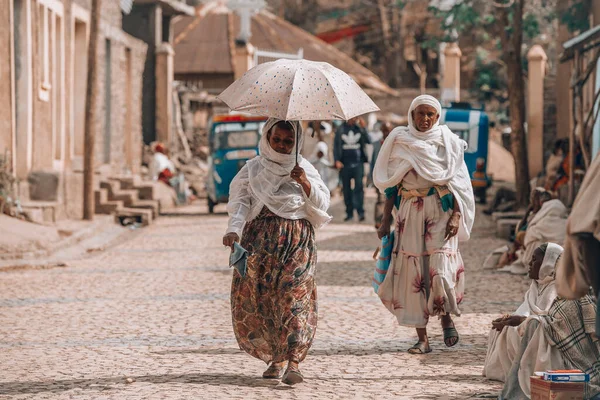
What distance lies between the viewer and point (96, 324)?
972cm

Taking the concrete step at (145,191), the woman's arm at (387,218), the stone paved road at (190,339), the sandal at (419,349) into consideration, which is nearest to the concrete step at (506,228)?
the stone paved road at (190,339)

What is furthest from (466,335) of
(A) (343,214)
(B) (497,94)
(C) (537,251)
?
(B) (497,94)

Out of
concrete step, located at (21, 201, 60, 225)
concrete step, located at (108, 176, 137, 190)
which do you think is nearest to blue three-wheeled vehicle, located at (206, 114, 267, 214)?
concrete step, located at (108, 176, 137, 190)

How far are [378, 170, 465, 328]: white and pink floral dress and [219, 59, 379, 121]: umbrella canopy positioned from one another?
1144 millimetres

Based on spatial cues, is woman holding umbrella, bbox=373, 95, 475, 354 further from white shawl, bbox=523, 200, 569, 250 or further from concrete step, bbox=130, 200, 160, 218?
concrete step, bbox=130, 200, 160, 218

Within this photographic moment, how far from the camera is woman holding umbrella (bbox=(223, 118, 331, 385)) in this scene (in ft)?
24.0

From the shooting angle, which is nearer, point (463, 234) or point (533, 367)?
point (533, 367)

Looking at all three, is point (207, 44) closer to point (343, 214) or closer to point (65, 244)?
point (343, 214)

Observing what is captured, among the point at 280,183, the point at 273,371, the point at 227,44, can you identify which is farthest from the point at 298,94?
the point at 227,44

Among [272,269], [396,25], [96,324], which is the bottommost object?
[96,324]

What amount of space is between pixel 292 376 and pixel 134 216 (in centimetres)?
1529

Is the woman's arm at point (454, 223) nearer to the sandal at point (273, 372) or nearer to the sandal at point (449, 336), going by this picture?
the sandal at point (449, 336)

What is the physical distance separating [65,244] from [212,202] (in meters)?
8.42

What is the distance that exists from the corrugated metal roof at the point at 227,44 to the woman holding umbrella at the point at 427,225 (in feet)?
113
